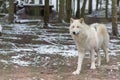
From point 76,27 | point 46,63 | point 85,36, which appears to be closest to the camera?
point 76,27

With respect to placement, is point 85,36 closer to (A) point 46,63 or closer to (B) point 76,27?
(B) point 76,27

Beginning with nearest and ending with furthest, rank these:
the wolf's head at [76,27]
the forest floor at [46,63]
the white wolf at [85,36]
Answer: the wolf's head at [76,27] < the white wolf at [85,36] < the forest floor at [46,63]

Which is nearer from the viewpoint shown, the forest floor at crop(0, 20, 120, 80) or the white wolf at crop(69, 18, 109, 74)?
the white wolf at crop(69, 18, 109, 74)

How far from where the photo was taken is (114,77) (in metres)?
9.00

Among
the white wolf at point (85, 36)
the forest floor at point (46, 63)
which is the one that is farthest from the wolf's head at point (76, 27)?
the forest floor at point (46, 63)

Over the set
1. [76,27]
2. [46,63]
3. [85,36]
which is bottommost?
[46,63]

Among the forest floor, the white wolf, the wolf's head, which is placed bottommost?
the forest floor

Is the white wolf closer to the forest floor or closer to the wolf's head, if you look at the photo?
the wolf's head

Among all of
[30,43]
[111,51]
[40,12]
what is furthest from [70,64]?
[40,12]

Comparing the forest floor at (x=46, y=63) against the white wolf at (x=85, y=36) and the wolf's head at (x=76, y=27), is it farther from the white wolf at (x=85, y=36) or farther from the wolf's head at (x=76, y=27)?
the wolf's head at (x=76, y=27)

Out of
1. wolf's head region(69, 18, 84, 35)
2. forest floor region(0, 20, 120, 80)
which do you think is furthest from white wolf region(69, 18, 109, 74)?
forest floor region(0, 20, 120, 80)

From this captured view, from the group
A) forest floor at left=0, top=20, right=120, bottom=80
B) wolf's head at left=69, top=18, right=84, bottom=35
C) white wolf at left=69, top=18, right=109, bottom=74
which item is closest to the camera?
wolf's head at left=69, top=18, right=84, bottom=35

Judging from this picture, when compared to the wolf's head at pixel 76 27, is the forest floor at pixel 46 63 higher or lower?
lower

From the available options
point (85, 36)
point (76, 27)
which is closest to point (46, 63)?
point (85, 36)
